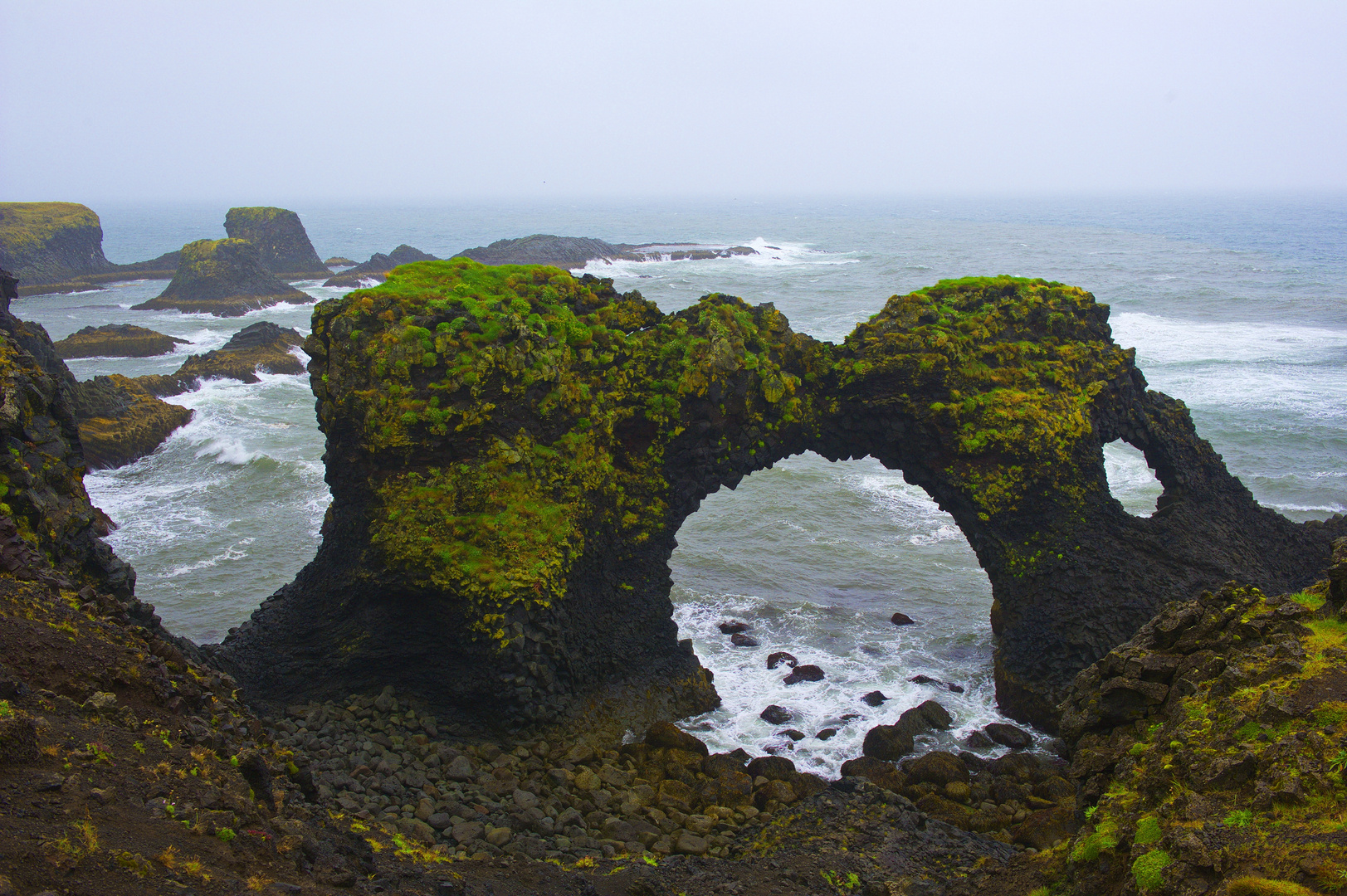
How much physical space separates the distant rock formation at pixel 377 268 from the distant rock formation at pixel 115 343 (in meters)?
27.2

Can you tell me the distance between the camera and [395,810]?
1388 centimetres

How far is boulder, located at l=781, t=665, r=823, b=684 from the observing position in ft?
71.3

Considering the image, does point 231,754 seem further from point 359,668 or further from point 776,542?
point 776,542

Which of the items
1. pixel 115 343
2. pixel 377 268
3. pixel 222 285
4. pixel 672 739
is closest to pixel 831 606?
pixel 672 739

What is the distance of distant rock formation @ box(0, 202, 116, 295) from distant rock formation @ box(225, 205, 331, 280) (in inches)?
629

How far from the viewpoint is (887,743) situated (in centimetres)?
1842

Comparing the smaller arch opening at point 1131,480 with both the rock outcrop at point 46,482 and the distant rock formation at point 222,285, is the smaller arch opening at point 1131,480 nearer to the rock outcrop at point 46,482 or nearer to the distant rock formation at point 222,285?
the rock outcrop at point 46,482

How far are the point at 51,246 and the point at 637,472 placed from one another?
97430mm

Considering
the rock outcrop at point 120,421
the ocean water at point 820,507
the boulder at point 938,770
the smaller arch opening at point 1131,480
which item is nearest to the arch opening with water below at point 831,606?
the ocean water at point 820,507

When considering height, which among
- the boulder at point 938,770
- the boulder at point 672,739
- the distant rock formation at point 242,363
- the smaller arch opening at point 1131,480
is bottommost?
the boulder at point 938,770

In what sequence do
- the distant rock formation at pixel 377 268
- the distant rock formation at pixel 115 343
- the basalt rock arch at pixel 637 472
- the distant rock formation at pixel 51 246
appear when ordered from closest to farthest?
the basalt rock arch at pixel 637 472
the distant rock formation at pixel 115 343
the distant rock formation at pixel 51 246
the distant rock formation at pixel 377 268

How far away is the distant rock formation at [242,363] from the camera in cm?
4731

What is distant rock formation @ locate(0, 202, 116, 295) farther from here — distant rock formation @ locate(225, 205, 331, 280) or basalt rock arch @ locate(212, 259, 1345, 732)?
basalt rock arch @ locate(212, 259, 1345, 732)

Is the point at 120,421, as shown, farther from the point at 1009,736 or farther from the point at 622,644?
the point at 1009,736
